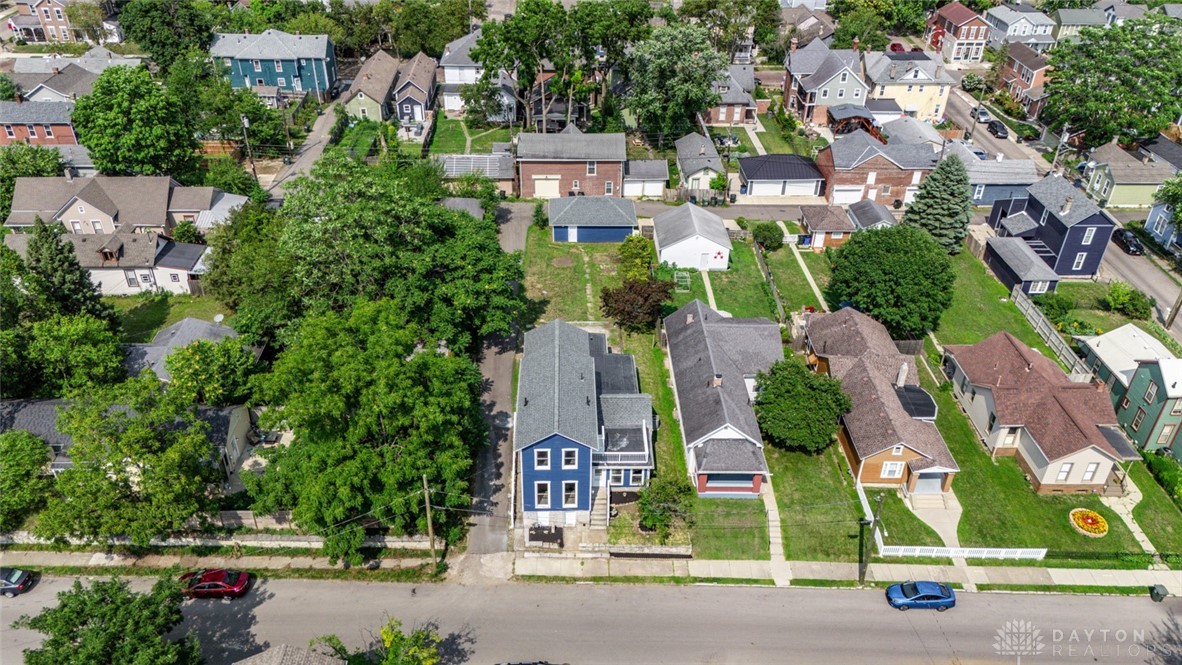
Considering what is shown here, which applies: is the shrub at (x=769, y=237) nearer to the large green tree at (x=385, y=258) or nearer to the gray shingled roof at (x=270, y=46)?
the large green tree at (x=385, y=258)

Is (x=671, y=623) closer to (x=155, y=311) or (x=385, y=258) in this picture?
(x=385, y=258)

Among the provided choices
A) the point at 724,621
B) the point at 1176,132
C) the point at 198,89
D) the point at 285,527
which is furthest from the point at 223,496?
the point at 1176,132

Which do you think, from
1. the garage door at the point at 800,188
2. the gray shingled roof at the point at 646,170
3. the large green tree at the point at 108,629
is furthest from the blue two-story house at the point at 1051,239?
A: the large green tree at the point at 108,629

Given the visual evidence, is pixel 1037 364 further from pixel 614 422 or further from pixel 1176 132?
pixel 1176 132

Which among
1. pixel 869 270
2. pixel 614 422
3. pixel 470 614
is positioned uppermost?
pixel 869 270

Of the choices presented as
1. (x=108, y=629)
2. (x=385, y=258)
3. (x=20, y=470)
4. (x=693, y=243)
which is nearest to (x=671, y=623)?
(x=108, y=629)

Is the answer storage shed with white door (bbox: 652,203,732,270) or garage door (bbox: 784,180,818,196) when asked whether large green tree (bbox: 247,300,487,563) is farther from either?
garage door (bbox: 784,180,818,196)

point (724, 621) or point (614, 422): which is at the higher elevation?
point (614, 422)
